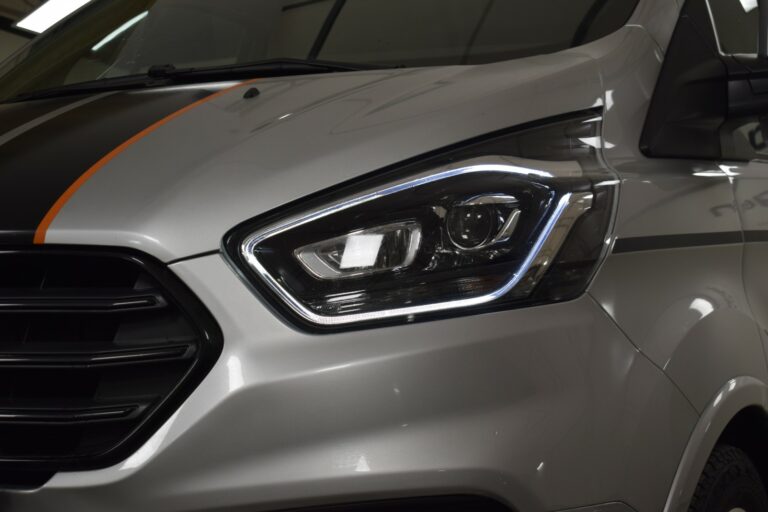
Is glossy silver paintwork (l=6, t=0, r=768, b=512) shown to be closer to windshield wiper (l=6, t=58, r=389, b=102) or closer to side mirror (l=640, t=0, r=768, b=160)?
side mirror (l=640, t=0, r=768, b=160)

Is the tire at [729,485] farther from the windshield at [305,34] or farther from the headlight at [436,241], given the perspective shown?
the windshield at [305,34]

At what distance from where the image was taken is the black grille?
1196 millimetres

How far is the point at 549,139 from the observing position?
1.42 m

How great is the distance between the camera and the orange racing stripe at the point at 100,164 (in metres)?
1.29

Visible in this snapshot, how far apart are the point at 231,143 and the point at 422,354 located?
0.47 metres

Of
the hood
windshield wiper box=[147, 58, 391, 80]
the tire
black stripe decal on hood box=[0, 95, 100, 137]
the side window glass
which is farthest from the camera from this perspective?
the side window glass

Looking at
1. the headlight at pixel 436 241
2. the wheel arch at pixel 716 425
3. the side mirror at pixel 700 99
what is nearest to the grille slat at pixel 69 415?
the headlight at pixel 436 241

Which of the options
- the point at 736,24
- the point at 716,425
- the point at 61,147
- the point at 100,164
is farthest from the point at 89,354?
the point at 736,24

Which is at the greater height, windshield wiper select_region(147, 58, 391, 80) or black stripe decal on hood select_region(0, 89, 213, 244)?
black stripe decal on hood select_region(0, 89, 213, 244)

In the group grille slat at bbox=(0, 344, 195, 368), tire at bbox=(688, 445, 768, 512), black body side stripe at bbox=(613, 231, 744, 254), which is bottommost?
tire at bbox=(688, 445, 768, 512)

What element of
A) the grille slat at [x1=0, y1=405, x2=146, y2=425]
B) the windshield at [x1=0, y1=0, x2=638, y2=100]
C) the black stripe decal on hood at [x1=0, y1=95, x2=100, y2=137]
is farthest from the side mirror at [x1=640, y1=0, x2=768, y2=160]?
the black stripe decal on hood at [x1=0, y1=95, x2=100, y2=137]

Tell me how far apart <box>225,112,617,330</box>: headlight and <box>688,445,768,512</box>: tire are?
46 centimetres

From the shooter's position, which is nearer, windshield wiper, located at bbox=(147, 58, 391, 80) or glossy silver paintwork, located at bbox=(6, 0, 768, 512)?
glossy silver paintwork, located at bbox=(6, 0, 768, 512)

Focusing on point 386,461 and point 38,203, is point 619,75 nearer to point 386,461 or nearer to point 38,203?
point 386,461
